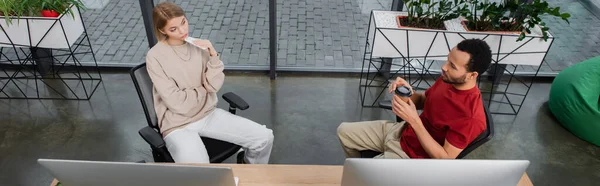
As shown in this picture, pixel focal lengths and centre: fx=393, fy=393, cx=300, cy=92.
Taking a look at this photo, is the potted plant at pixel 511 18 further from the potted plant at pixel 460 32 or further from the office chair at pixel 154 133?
the office chair at pixel 154 133

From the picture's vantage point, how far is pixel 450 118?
1.75m

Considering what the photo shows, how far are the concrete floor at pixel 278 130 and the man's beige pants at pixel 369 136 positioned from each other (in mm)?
654

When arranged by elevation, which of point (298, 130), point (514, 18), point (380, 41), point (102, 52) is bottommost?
point (298, 130)

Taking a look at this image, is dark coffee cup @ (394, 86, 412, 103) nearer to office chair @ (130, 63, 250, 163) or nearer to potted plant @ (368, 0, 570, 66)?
office chair @ (130, 63, 250, 163)

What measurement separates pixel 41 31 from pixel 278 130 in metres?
1.83

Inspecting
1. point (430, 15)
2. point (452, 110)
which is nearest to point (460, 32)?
point (430, 15)

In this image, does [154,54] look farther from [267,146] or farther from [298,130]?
[298,130]

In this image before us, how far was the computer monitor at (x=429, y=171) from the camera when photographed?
1.18 meters

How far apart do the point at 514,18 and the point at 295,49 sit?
1.81 m

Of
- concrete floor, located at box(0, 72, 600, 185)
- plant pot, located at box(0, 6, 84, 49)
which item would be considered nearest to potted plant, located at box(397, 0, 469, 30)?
concrete floor, located at box(0, 72, 600, 185)

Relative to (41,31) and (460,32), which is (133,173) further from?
(460,32)

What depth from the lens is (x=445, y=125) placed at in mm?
1741

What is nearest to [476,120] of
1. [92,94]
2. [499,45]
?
[499,45]

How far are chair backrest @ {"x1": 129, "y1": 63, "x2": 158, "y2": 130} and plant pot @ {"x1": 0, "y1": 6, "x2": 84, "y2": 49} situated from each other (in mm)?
1147
